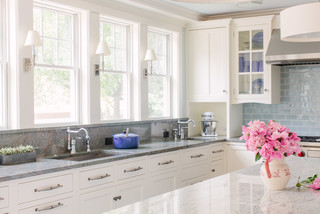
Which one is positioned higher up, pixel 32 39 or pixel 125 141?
pixel 32 39

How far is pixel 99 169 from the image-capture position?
3752 mm

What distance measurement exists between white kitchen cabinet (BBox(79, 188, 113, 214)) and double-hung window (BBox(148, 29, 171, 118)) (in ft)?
6.72

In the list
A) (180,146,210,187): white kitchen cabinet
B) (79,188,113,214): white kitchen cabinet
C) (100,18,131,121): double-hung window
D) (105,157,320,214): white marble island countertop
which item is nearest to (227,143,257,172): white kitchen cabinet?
(180,146,210,187): white kitchen cabinet

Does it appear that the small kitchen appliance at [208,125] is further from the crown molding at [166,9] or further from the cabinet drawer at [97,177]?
the cabinet drawer at [97,177]

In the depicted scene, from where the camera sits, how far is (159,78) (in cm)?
597

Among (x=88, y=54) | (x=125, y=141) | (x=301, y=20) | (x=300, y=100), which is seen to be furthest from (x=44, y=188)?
(x=300, y=100)

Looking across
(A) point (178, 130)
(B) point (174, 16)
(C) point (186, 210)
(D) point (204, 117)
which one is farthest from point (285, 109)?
(C) point (186, 210)

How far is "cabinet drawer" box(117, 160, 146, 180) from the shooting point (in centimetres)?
402

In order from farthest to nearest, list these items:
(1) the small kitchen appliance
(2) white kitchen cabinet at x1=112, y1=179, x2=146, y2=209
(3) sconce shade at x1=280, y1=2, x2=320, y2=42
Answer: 1. (1) the small kitchen appliance
2. (2) white kitchen cabinet at x1=112, y1=179, x2=146, y2=209
3. (3) sconce shade at x1=280, y1=2, x2=320, y2=42

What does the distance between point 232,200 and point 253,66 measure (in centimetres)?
390

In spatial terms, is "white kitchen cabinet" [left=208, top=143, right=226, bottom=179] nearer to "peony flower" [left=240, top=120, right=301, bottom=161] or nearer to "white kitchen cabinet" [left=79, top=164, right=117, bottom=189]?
"white kitchen cabinet" [left=79, top=164, right=117, bottom=189]

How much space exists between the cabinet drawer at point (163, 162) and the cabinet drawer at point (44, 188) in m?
1.23

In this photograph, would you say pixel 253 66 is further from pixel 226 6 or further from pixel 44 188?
pixel 44 188

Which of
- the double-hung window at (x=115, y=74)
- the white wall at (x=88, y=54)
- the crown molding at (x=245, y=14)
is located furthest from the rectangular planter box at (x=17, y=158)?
the crown molding at (x=245, y=14)
